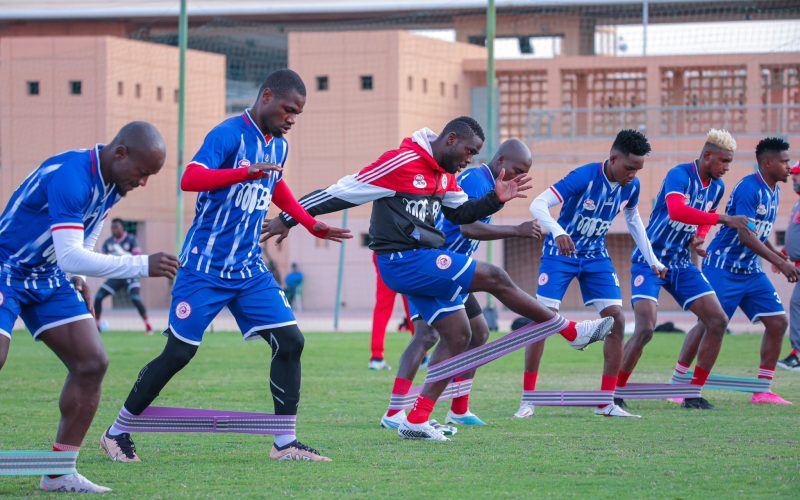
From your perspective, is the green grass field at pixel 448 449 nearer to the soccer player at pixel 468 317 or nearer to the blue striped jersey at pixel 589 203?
the soccer player at pixel 468 317

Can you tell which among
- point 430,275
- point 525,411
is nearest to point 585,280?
point 525,411

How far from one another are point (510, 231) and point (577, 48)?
37.6 m

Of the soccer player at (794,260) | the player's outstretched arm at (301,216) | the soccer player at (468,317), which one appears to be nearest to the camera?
the player's outstretched arm at (301,216)

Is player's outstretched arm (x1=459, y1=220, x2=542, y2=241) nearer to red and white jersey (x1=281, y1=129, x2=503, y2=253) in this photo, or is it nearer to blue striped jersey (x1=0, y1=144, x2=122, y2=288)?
red and white jersey (x1=281, y1=129, x2=503, y2=253)

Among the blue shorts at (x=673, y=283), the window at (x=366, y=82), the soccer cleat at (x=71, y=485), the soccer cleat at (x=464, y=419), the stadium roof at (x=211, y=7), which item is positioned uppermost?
the stadium roof at (x=211, y=7)

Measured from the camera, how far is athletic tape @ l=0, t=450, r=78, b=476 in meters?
6.60

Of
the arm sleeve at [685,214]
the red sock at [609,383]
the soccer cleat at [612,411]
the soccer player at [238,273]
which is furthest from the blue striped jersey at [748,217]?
the soccer player at [238,273]

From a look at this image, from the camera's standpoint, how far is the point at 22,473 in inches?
260

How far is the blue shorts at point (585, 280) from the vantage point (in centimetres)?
1066

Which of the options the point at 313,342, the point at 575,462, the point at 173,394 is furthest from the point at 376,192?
the point at 313,342

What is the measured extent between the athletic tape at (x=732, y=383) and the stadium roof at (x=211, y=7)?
104 feet

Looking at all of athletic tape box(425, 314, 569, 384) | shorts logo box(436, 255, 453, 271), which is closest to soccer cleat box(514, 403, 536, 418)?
athletic tape box(425, 314, 569, 384)

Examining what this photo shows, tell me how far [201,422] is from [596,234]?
419 centimetres

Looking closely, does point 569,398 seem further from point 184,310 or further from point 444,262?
point 184,310
